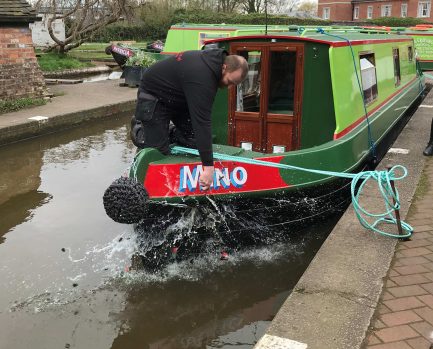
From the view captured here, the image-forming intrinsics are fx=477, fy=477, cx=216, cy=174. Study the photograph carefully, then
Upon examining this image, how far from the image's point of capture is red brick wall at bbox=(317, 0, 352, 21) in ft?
174

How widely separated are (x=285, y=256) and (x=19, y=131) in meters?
6.15

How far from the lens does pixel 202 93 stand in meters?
3.45

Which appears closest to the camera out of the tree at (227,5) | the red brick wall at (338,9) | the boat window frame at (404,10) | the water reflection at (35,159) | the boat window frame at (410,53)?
the water reflection at (35,159)

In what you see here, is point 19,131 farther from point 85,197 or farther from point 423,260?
point 423,260

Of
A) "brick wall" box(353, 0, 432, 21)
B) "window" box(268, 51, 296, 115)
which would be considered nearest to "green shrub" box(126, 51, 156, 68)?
"window" box(268, 51, 296, 115)

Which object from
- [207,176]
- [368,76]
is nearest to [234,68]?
[207,176]

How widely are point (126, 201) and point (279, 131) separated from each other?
7.35ft

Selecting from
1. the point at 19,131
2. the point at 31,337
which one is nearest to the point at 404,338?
the point at 31,337

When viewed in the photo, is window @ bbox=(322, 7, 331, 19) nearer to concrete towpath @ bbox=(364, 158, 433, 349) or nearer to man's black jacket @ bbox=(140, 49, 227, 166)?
concrete towpath @ bbox=(364, 158, 433, 349)

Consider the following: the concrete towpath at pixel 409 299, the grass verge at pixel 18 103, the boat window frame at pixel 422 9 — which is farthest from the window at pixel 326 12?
the concrete towpath at pixel 409 299

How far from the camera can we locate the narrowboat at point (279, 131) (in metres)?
4.05

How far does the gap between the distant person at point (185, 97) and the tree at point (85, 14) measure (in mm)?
16761

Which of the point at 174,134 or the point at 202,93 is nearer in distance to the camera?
the point at 202,93

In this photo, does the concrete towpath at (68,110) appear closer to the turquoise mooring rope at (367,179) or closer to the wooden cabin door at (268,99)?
the wooden cabin door at (268,99)
